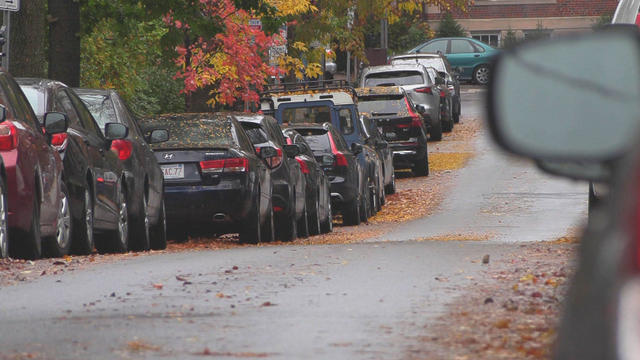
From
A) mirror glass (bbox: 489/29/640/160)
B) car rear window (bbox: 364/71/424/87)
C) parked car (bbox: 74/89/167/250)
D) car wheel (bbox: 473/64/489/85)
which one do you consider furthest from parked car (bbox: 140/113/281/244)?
car wheel (bbox: 473/64/489/85)

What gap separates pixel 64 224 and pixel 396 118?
811 inches

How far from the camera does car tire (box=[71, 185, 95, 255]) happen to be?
13359 mm

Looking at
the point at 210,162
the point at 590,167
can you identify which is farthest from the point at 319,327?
the point at 210,162

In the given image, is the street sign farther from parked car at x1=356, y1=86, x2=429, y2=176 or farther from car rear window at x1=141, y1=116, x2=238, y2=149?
parked car at x1=356, y1=86, x2=429, y2=176

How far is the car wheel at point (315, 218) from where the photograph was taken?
68.5 feet

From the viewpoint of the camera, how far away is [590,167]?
3.14 metres

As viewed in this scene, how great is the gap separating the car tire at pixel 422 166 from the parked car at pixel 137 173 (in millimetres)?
18049

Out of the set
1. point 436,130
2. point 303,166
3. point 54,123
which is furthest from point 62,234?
point 436,130

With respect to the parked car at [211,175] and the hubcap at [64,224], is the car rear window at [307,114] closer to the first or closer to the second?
the parked car at [211,175]

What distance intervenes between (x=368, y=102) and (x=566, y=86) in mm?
30528

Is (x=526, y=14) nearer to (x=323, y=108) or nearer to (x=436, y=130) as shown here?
(x=436, y=130)

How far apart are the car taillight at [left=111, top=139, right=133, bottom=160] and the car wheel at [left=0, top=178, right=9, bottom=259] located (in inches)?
146

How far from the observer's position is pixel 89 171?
44.9 feet

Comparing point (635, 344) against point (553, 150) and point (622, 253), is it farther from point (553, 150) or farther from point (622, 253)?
point (553, 150)
